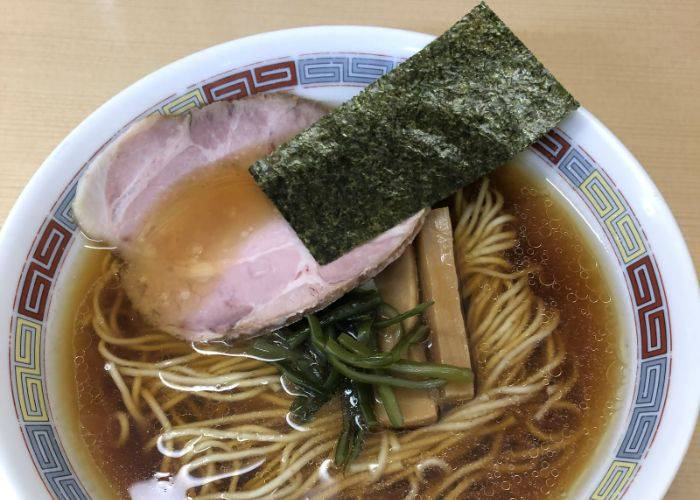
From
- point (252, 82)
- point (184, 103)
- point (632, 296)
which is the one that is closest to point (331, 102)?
point (252, 82)

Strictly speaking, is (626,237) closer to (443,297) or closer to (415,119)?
(443,297)

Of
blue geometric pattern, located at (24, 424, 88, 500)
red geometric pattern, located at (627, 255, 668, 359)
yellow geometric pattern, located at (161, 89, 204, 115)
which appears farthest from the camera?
yellow geometric pattern, located at (161, 89, 204, 115)

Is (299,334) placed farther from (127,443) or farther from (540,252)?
(540,252)

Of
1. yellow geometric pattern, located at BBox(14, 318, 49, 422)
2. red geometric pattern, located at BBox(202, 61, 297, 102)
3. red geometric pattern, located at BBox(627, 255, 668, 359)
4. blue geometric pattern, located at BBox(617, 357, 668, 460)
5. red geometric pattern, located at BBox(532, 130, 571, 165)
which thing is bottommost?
blue geometric pattern, located at BBox(617, 357, 668, 460)

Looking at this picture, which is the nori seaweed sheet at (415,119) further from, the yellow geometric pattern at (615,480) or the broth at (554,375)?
the yellow geometric pattern at (615,480)

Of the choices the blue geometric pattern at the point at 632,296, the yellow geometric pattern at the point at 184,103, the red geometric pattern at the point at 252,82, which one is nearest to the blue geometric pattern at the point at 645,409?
the blue geometric pattern at the point at 632,296

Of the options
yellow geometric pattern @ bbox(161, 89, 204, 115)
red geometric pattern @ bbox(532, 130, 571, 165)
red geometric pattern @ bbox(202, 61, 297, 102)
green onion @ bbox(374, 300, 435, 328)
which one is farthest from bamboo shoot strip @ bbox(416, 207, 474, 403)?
yellow geometric pattern @ bbox(161, 89, 204, 115)

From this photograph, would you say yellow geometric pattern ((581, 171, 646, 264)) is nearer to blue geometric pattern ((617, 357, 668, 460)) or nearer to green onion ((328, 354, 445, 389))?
blue geometric pattern ((617, 357, 668, 460))

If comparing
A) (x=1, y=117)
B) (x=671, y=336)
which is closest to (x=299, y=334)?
(x=671, y=336)
